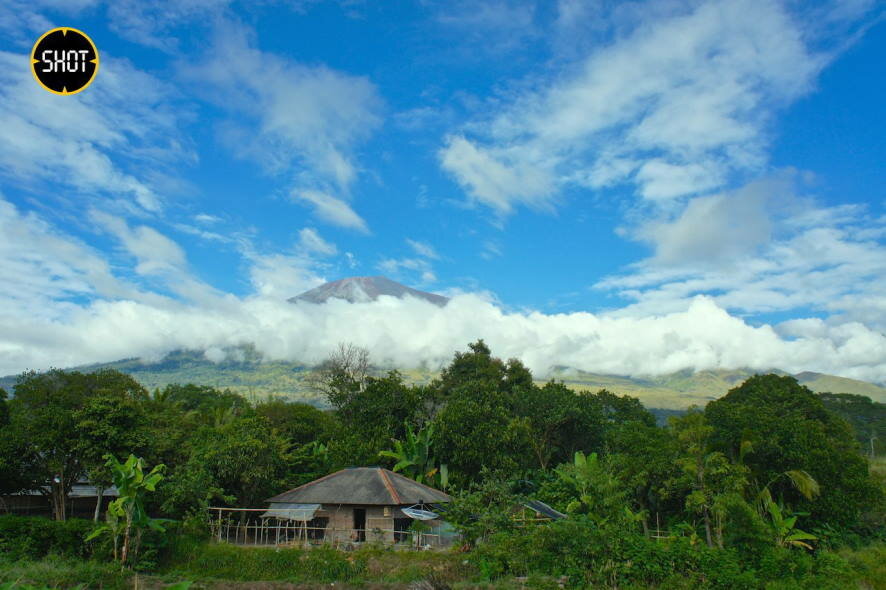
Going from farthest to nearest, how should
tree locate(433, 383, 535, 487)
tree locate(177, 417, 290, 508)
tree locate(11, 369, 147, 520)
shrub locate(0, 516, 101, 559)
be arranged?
tree locate(433, 383, 535, 487) → tree locate(177, 417, 290, 508) → tree locate(11, 369, 147, 520) → shrub locate(0, 516, 101, 559)

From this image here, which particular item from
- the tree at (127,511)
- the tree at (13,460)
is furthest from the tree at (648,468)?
the tree at (13,460)

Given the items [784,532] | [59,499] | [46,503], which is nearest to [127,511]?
[59,499]

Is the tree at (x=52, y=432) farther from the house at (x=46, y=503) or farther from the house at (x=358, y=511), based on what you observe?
the house at (x=358, y=511)

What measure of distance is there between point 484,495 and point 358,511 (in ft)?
19.8

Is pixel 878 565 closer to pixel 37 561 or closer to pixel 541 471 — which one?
pixel 541 471

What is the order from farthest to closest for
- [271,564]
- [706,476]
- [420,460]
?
[420,460] → [706,476] → [271,564]

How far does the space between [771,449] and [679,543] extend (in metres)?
7.50

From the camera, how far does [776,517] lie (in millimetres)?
17984

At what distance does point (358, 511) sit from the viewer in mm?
22516

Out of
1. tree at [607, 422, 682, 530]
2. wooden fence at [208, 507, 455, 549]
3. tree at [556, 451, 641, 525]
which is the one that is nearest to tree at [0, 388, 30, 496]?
wooden fence at [208, 507, 455, 549]

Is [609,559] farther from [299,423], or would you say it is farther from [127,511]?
[299,423]

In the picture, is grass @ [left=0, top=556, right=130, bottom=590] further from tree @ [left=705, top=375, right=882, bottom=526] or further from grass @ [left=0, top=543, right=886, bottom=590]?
tree @ [left=705, top=375, right=882, bottom=526]

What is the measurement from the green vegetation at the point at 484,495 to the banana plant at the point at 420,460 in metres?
0.10

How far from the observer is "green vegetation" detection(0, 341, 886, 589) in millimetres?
15531
